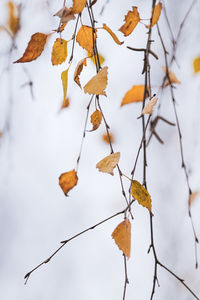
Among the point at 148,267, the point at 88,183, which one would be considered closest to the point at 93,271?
the point at 148,267

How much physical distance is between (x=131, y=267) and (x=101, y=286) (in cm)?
13

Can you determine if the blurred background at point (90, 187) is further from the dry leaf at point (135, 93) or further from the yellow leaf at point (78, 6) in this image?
the yellow leaf at point (78, 6)

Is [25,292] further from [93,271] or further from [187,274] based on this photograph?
[187,274]

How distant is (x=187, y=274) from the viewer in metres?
1.54

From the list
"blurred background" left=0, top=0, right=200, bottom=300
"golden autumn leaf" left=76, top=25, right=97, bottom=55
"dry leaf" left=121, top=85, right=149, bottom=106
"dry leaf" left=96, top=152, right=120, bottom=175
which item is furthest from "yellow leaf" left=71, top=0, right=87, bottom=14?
"blurred background" left=0, top=0, right=200, bottom=300

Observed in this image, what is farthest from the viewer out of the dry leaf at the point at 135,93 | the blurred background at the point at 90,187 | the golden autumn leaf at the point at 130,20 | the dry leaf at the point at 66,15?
the blurred background at the point at 90,187

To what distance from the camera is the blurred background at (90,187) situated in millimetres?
1469

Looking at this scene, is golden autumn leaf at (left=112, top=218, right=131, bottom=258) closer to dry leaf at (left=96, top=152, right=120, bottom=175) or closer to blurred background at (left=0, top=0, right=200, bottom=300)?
dry leaf at (left=96, top=152, right=120, bottom=175)

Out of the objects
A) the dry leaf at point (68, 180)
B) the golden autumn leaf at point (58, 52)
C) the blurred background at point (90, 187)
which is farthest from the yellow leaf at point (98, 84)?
the blurred background at point (90, 187)

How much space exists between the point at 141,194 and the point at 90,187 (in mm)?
1122

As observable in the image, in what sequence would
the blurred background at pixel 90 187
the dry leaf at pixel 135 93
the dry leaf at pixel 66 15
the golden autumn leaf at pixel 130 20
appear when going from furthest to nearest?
the blurred background at pixel 90 187, the dry leaf at pixel 135 93, the golden autumn leaf at pixel 130 20, the dry leaf at pixel 66 15

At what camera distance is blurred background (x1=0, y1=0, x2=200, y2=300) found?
147 centimetres

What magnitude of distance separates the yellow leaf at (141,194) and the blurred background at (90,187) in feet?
3.19

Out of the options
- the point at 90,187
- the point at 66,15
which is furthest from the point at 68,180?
the point at 90,187
